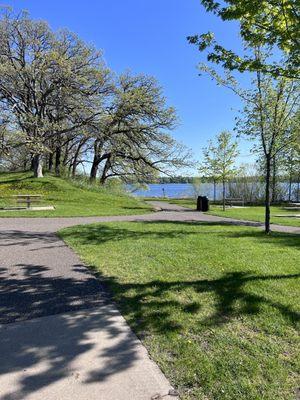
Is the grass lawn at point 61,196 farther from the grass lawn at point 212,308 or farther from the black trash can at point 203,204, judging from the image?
the grass lawn at point 212,308

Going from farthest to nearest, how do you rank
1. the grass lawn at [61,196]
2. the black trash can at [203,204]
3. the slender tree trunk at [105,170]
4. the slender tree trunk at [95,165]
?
1. the slender tree trunk at [105,170]
2. the slender tree trunk at [95,165]
3. the black trash can at [203,204]
4. the grass lawn at [61,196]

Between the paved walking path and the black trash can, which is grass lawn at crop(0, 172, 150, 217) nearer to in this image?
the black trash can

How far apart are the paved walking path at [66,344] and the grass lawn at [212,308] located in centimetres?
21

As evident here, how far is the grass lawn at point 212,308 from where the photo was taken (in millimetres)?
3008

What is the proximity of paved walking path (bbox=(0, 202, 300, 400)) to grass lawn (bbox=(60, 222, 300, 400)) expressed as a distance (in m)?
0.21

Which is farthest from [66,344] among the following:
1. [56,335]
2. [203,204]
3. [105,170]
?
[105,170]

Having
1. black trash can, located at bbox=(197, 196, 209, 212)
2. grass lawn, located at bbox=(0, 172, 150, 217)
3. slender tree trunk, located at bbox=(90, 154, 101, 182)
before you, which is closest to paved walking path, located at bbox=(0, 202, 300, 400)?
grass lawn, located at bbox=(0, 172, 150, 217)

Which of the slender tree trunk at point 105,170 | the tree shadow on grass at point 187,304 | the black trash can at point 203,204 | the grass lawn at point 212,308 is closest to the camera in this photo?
the grass lawn at point 212,308

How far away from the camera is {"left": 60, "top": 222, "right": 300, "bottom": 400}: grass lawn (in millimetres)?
3008

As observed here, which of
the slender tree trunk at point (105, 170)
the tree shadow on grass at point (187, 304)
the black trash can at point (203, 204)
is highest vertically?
the slender tree trunk at point (105, 170)

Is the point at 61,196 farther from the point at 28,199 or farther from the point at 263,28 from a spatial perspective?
the point at 263,28

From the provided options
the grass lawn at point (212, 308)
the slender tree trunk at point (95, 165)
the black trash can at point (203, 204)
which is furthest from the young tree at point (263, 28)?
the slender tree trunk at point (95, 165)

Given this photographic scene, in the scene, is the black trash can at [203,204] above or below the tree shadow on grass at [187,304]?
above

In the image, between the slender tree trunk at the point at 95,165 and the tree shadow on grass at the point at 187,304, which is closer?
the tree shadow on grass at the point at 187,304
